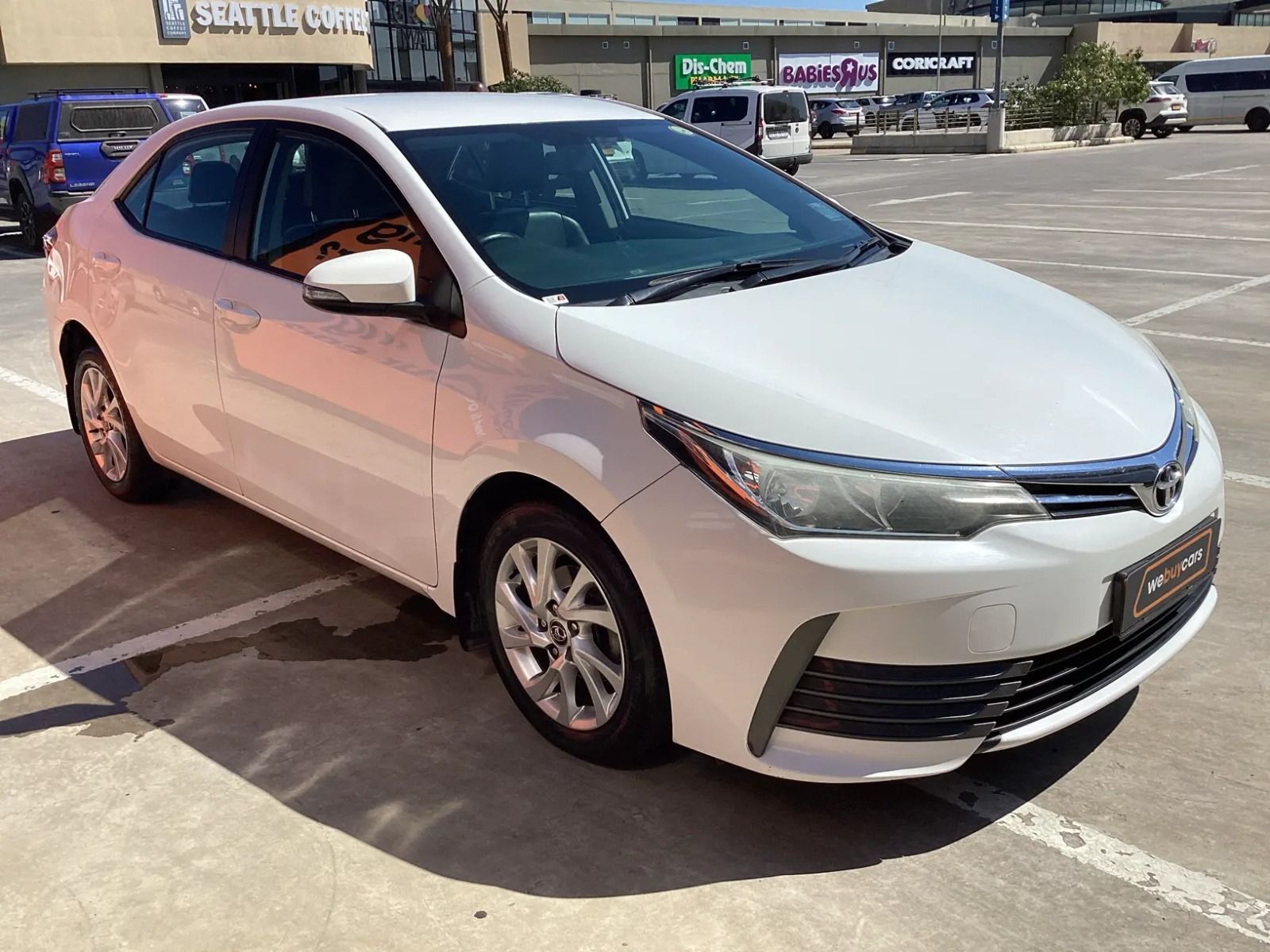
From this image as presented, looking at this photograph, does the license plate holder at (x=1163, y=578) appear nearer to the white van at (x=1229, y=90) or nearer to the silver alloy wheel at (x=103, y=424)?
the silver alloy wheel at (x=103, y=424)

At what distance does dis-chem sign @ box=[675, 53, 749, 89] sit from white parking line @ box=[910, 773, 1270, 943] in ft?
173

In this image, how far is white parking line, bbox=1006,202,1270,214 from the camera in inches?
593

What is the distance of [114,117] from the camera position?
14125 millimetres

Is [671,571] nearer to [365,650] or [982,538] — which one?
[982,538]

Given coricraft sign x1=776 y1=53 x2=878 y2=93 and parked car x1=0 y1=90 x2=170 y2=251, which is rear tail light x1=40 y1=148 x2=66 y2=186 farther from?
coricraft sign x1=776 y1=53 x2=878 y2=93

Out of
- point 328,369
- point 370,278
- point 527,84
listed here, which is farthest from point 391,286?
point 527,84

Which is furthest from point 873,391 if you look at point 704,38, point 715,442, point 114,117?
point 704,38

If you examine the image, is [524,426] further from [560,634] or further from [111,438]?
[111,438]

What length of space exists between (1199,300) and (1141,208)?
7276 millimetres

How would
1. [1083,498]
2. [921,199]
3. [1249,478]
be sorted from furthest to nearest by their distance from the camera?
[921,199]
[1249,478]
[1083,498]

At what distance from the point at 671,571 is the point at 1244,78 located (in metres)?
40.2

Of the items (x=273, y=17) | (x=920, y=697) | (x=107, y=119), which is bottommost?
(x=920, y=697)

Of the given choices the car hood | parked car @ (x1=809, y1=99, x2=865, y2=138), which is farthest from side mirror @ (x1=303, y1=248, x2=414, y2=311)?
parked car @ (x1=809, y1=99, x2=865, y2=138)

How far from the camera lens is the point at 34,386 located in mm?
7457
